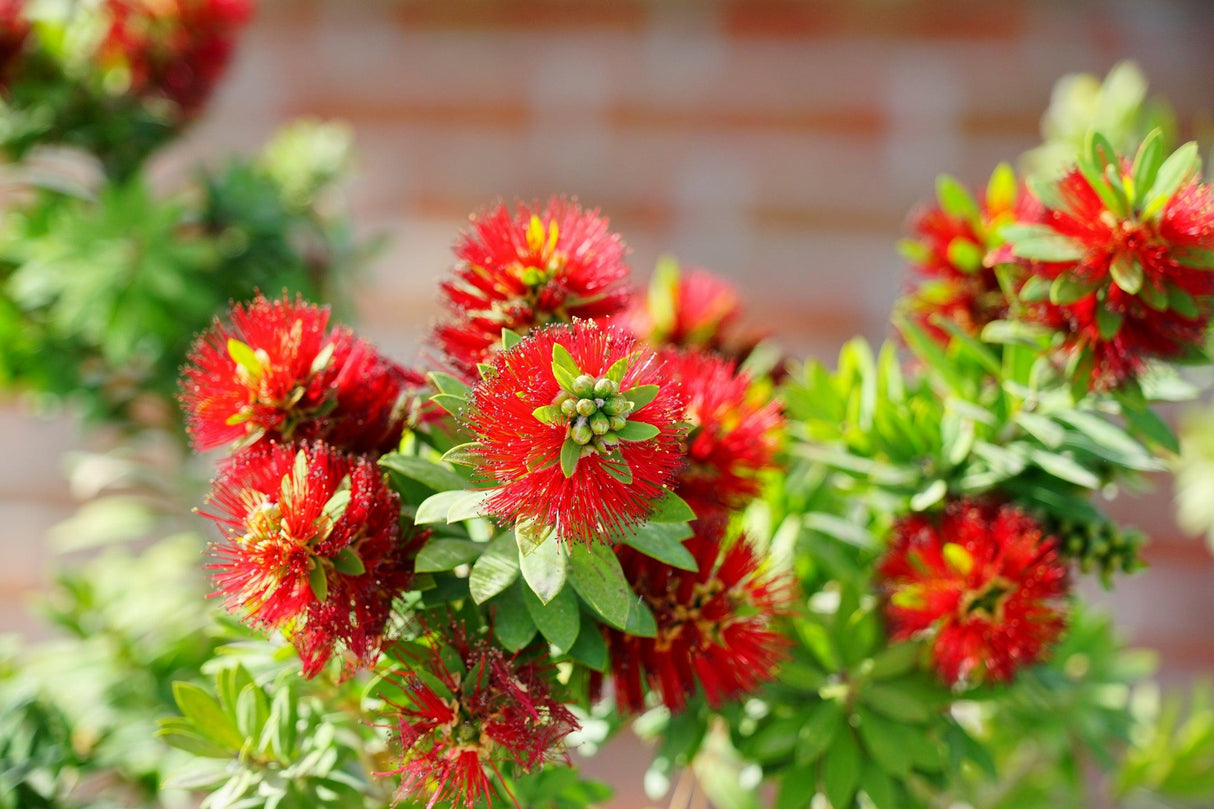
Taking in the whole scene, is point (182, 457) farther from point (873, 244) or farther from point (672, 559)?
point (873, 244)

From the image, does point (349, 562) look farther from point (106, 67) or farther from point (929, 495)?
point (106, 67)

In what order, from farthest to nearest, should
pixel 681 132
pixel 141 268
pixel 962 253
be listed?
pixel 681 132 → pixel 141 268 → pixel 962 253

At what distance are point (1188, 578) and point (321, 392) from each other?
131 centimetres

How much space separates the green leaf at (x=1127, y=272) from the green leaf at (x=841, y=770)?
0.27m

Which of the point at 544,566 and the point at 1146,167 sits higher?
the point at 1146,167

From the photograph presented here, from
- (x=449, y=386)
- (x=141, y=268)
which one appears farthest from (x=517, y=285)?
(x=141, y=268)

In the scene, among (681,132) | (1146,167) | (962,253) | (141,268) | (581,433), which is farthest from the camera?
(681,132)

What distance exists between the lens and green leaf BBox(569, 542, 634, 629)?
1.14 ft

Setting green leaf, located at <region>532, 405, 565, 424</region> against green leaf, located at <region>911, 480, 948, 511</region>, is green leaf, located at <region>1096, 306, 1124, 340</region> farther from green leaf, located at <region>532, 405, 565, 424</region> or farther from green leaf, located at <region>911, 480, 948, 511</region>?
green leaf, located at <region>532, 405, 565, 424</region>

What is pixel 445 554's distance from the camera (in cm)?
37

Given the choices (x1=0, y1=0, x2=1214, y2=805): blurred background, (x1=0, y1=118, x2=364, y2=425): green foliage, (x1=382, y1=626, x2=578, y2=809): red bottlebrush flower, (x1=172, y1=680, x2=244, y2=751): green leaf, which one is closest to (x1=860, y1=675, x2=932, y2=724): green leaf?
(x1=382, y1=626, x2=578, y2=809): red bottlebrush flower

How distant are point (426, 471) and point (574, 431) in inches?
3.6

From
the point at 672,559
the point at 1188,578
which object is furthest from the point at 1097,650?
the point at 1188,578

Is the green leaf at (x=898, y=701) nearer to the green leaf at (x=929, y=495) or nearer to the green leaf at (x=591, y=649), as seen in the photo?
the green leaf at (x=929, y=495)
